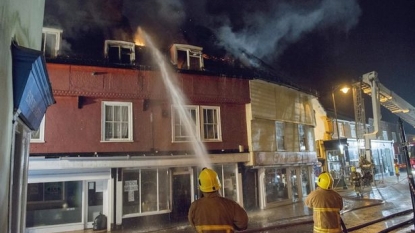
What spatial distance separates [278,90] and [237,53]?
4.62 m

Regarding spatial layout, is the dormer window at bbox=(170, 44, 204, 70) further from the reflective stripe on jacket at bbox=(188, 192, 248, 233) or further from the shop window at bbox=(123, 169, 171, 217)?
the reflective stripe on jacket at bbox=(188, 192, 248, 233)

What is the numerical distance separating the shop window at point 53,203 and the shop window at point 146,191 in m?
1.91

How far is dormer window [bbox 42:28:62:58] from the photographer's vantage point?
12.3m

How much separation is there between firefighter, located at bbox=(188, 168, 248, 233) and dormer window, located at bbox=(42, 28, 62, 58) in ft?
36.6

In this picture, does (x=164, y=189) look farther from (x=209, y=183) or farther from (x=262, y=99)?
(x=209, y=183)

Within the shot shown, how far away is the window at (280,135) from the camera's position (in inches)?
675

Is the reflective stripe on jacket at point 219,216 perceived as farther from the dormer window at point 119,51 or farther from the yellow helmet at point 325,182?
the dormer window at point 119,51

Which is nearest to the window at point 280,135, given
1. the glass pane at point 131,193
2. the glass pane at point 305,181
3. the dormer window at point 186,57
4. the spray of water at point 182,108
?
the glass pane at point 305,181

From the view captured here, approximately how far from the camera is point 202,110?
14781mm

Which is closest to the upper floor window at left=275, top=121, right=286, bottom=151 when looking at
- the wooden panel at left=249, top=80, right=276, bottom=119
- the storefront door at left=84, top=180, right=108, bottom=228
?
the wooden panel at left=249, top=80, right=276, bottom=119

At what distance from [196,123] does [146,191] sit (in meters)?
3.96

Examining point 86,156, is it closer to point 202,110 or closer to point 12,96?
point 202,110

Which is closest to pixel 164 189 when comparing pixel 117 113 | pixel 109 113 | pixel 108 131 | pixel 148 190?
pixel 148 190

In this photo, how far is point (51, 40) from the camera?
12.5 m
